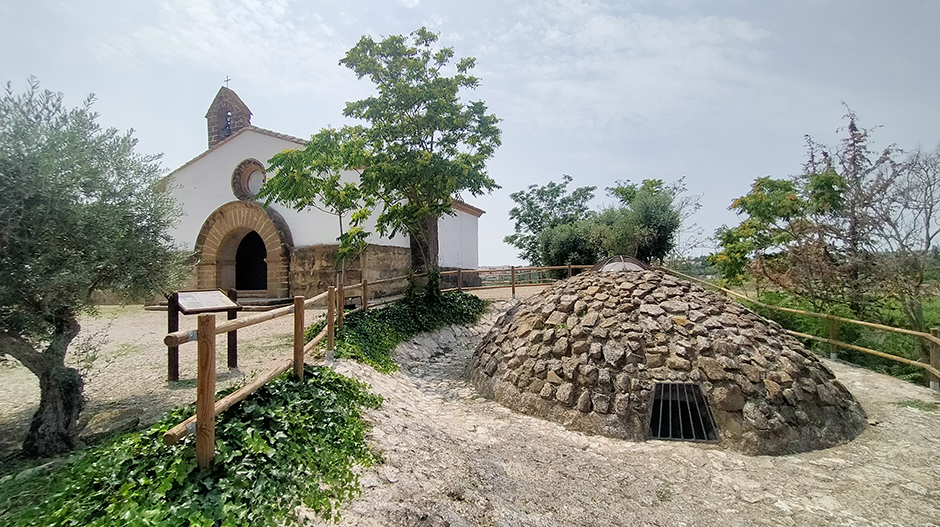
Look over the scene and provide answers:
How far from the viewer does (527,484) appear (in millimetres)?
3977

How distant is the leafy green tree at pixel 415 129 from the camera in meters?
9.72

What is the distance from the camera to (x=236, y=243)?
13586 mm

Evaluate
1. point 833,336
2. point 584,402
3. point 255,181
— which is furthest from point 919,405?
point 255,181

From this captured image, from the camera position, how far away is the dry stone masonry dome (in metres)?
5.16

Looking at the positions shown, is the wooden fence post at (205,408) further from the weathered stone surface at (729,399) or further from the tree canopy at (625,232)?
the tree canopy at (625,232)

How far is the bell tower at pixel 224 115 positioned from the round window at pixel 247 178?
2.39 m

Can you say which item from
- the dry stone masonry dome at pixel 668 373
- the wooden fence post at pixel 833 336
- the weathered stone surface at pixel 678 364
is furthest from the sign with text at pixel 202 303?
the wooden fence post at pixel 833 336

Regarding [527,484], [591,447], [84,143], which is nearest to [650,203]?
[591,447]

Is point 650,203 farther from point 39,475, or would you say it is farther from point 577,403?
point 39,475

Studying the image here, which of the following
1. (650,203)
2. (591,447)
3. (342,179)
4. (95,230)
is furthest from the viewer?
(650,203)

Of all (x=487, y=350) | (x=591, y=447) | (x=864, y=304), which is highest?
(x=864, y=304)

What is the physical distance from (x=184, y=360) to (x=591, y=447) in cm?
574

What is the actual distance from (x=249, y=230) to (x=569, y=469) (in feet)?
38.4

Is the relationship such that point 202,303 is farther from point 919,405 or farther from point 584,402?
point 919,405
